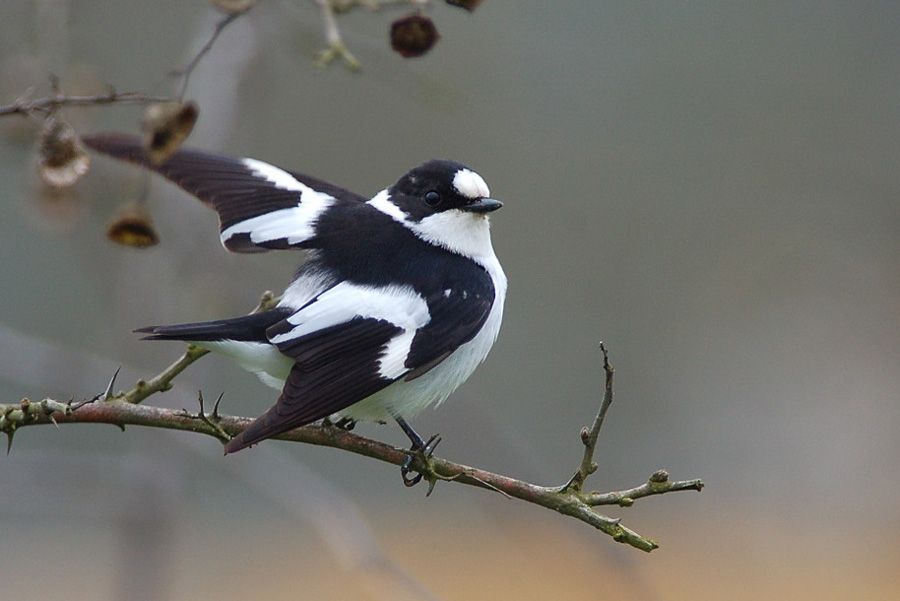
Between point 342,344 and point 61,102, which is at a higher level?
point 61,102

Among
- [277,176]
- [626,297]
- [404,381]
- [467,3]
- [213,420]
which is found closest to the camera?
[213,420]

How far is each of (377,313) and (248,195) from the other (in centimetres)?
75

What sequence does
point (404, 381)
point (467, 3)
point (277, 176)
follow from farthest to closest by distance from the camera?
point (277, 176) < point (404, 381) < point (467, 3)

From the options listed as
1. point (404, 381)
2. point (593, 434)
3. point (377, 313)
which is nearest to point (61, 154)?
point (377, 313)

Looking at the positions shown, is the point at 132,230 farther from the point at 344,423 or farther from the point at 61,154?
the point at 344,423

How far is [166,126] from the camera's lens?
9.57 ft

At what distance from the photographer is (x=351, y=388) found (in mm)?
2875

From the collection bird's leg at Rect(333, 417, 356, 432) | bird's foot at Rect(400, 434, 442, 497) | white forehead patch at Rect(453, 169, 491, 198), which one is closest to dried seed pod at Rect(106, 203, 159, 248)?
bird's leg at Rect(333, 417, 356, 432)

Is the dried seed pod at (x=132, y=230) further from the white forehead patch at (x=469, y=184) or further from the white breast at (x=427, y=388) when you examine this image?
the white forehead patch at (x=469, y=184)

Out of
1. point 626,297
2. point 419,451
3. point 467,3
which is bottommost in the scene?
point 626,297

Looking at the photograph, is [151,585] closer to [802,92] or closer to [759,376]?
[759,376]

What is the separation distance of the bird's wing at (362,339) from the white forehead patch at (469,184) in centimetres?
36

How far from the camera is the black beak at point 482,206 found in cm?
348

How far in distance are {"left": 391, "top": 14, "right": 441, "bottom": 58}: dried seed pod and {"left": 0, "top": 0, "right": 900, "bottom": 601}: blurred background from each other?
3482 millimetres
